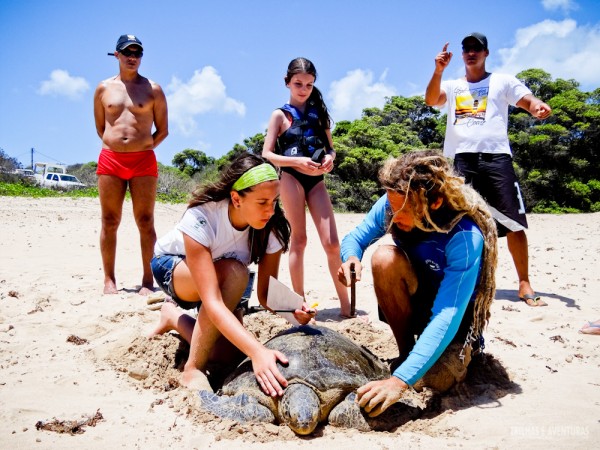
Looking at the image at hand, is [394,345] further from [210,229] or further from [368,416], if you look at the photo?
[210,229]

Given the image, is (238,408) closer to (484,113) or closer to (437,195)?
(437,195)

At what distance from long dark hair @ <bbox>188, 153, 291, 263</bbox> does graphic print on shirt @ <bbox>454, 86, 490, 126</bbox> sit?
2.51 meters

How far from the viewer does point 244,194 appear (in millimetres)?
2758

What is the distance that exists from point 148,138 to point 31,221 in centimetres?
597

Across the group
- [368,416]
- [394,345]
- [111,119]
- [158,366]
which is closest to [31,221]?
[111,119]

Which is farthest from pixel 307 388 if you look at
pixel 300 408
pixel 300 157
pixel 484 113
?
pixel 484 113

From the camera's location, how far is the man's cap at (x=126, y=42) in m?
4.73

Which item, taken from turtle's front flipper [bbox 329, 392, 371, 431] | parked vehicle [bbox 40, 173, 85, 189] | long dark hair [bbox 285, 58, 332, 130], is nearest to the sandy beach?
turtle's front flipper [bbox 329, 392, 371, 431]

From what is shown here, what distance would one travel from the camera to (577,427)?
230 centimetres

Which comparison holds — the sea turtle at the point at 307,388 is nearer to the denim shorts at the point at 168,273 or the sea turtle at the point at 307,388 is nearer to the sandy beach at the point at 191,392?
the sandy beach at the point at 191,392

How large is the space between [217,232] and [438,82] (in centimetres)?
277

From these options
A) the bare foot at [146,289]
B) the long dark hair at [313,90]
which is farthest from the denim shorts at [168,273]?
the long dark hair at [313,90]

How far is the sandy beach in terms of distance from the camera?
2.25m

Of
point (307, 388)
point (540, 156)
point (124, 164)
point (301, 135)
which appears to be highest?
point (540, 156)
